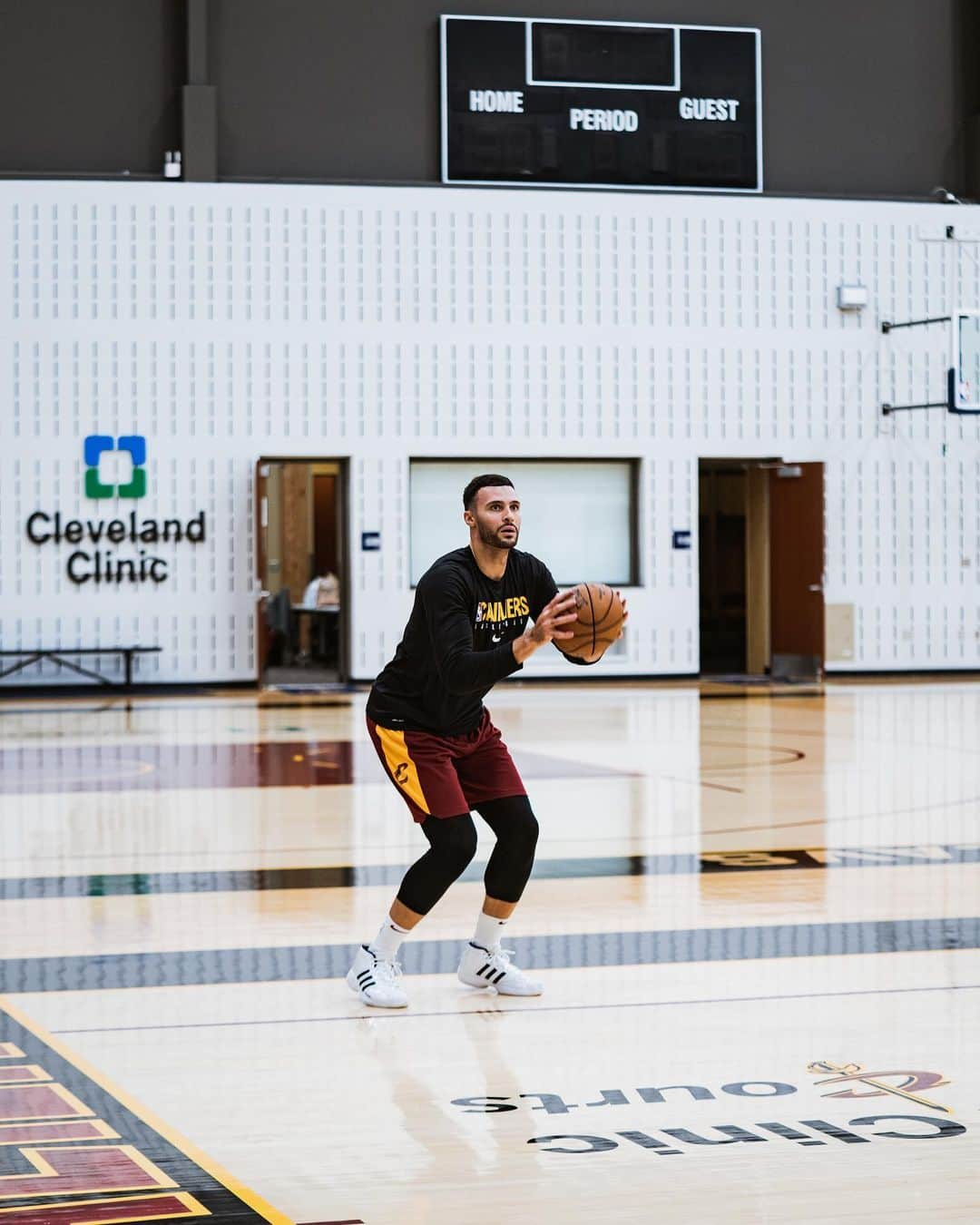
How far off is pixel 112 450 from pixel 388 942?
50.4ft

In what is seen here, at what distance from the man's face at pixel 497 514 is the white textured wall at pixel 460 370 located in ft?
50.4

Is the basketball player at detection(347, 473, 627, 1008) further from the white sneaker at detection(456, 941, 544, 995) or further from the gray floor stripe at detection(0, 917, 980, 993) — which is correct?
the gray floor stripe at detection(0, 917, 980, 993)

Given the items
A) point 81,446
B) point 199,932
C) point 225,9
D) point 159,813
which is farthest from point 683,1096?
point 225,9

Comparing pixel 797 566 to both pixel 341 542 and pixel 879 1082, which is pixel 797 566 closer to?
pixel 341 542

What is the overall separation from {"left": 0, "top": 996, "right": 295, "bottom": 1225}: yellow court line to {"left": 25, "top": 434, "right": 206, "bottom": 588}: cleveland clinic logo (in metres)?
15.2

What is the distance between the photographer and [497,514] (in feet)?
17.2

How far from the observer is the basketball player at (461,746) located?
17.3 ft

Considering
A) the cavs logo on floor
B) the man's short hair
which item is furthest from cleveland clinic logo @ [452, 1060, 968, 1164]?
the man's short hair

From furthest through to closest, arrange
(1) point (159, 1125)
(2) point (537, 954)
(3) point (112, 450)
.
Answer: (3) point (112, 450)
(2) point (537, 954)
(1) point (159, 1125)

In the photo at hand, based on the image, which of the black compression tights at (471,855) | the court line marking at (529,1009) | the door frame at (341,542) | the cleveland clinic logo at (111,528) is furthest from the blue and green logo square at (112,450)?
the court line marking at (529,1009)

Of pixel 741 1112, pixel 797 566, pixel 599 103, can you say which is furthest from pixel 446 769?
pixel 797 566

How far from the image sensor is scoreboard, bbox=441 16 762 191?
20562mm

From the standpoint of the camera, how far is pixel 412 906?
17.9 feet

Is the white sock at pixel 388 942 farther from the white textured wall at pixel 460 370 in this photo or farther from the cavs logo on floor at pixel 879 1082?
the white textured wall at pixel 460 370
